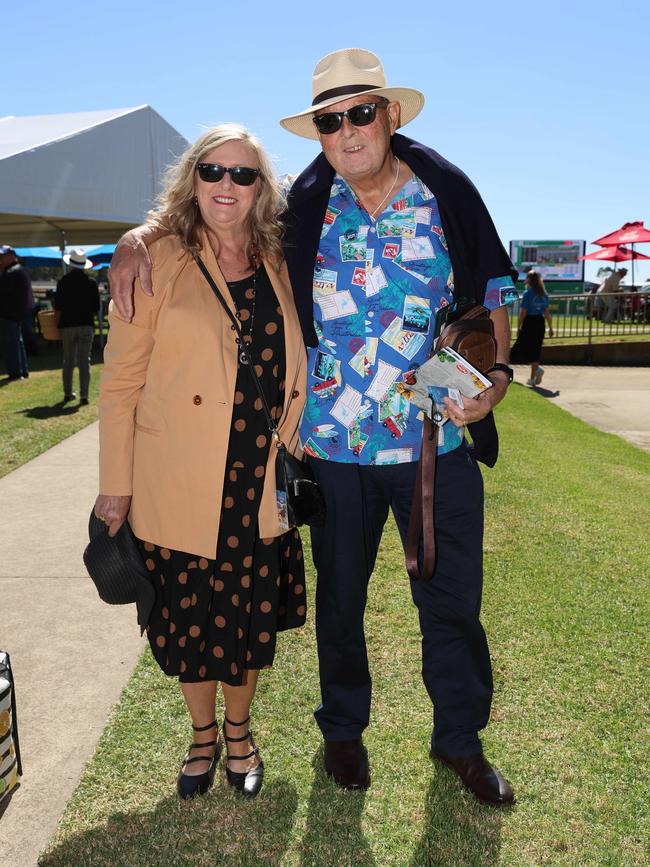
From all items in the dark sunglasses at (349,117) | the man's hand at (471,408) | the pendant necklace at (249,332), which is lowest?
the man's hand at (471,408)

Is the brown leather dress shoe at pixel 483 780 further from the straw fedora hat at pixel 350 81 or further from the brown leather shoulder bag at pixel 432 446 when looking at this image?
the straw fedora hat at pixel 350 81

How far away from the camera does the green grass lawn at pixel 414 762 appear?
7.69 feet

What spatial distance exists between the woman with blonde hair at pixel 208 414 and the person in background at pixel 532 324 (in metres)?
10.5

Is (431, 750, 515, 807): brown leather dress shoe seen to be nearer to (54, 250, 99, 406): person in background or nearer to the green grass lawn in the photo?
the green grass lawn

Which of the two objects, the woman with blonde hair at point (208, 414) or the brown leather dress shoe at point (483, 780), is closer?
the woman with blonde hair at point (208, 414)

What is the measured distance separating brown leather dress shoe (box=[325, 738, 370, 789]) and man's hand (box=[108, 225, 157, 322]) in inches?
61.4

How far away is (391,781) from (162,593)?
98 cm

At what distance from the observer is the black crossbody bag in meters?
2.38

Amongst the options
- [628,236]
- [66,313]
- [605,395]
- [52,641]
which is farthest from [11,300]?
[628,236]

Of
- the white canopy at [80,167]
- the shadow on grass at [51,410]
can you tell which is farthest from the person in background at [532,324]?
the shadow on grass at [51,410]

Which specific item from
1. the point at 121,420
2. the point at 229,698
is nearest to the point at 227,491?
the point at 121,420

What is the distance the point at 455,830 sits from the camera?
2.42m

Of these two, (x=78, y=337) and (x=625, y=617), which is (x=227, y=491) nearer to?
(x=625, y=617)

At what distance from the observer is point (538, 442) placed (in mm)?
8227
